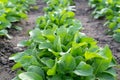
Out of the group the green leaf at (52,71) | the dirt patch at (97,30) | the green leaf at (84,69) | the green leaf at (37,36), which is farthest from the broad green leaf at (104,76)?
the dirt patch at (97,30)

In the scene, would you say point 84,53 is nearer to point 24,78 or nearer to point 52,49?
point 52,49

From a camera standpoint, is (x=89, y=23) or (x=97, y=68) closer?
(x=97, y=68)

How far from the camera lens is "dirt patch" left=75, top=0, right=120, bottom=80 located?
477cm

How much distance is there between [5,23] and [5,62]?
1343mm

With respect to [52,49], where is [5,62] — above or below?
below

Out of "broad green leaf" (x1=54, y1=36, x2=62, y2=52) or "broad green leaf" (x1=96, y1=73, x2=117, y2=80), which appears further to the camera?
"broad green leaf" (x1=54, y1=36, x2=62, y2=52)

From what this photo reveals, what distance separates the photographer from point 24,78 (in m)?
2.63

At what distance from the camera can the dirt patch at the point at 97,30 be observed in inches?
188

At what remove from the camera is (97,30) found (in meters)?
6.17

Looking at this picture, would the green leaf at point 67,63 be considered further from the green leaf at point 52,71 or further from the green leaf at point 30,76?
the green leaf at point 30,76

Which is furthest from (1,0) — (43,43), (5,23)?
(43,43)

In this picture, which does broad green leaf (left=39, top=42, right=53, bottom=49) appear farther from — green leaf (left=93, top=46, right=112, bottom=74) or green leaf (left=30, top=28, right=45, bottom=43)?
green leaf (left=93, top=46, right=112, bottom=74)

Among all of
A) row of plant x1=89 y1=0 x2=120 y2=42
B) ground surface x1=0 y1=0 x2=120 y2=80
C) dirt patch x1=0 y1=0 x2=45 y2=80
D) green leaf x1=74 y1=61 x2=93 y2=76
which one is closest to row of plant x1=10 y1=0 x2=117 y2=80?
green leaf x1=74 y1=61 x2=93 y2=76

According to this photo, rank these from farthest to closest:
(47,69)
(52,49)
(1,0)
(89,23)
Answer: (89,23) → (1,0) → (52,49) → (47,69)
